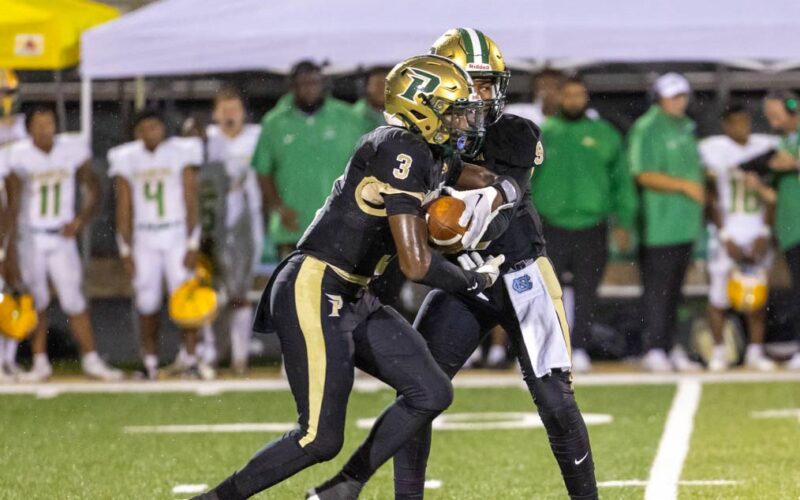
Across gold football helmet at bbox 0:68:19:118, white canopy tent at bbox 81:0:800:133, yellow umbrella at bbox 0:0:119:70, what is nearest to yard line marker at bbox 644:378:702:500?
white canopy tent at bbox 81:0:800:133

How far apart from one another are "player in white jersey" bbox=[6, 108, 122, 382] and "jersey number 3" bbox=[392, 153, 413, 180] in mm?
5793

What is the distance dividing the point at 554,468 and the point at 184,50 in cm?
442

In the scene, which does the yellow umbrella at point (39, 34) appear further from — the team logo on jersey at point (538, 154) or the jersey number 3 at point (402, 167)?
the jersey number 3 at point (402, 167)

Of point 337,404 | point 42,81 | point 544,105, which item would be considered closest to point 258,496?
point 337,404

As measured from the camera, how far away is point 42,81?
1504 cm

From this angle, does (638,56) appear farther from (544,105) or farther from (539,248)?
(539,248)

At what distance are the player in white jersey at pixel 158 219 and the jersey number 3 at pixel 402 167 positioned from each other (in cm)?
552

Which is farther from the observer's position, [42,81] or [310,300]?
[42,81]

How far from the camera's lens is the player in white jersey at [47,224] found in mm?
10125

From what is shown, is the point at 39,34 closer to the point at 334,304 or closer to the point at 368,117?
the point at 368,117

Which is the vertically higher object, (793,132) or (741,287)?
(793,132)

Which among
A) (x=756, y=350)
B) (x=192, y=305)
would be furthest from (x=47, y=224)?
(x=756, y=350)

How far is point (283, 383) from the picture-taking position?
32.1 feet

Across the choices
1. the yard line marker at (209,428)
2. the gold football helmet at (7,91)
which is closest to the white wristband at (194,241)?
the gold football helmet at (7,91)
